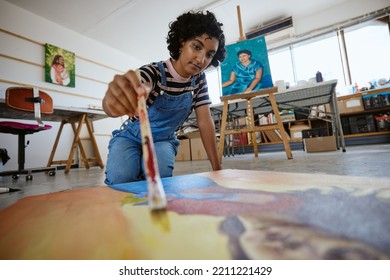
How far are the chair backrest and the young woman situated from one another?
1352 mm

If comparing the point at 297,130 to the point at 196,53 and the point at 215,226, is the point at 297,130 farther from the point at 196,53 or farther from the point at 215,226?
the point at 215,226

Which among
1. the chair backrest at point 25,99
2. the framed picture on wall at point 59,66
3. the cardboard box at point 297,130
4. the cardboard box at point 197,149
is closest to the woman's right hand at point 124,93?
the chair backrest at point 25,99

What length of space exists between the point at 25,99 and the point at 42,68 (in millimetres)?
1832

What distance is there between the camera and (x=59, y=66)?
11.4ft

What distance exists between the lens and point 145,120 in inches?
11.5

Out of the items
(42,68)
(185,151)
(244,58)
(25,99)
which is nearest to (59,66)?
(42,68)

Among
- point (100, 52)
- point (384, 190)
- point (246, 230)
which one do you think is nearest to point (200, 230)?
point (246, 230)

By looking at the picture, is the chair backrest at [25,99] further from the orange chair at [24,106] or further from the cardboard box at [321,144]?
the cardboard box at [321,144]

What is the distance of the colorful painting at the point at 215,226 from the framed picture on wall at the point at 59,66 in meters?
3.73

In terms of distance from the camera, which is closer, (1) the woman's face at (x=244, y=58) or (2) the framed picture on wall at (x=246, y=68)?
(2) the framed picture on wall at (x=246, y=68)

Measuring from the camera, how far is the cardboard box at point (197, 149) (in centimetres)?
333

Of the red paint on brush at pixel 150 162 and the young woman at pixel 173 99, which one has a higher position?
the young woman at pixel 173 99

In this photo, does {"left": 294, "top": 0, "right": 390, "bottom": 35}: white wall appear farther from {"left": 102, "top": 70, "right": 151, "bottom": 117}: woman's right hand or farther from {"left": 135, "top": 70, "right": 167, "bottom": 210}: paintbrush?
{"left": 135, "top": 70, "right": 167, "bottom": 210}: paintbrush

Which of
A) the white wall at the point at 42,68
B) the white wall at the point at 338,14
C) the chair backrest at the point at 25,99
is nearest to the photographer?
the chair backrest at the point at 25,99
